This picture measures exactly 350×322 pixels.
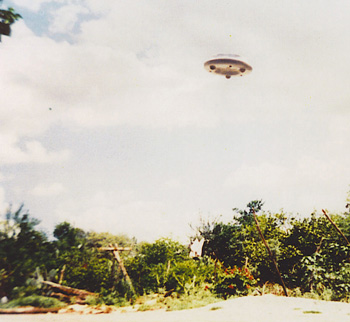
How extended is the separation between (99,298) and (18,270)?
1.94m

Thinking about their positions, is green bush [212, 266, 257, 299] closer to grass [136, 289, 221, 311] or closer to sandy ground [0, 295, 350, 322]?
grass [136, 289, 221, 311]

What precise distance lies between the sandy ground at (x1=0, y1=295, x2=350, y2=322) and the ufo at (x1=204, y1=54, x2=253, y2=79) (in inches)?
197

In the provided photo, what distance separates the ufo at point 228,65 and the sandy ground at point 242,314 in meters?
5.01

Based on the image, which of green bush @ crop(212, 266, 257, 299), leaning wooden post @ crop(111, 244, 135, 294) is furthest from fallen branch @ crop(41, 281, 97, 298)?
green bush @ crop(212, 266, 257, 299)

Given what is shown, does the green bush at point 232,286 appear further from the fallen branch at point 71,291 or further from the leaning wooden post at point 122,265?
the fallen branch at point 71,291

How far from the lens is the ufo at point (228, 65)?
619 centimetres

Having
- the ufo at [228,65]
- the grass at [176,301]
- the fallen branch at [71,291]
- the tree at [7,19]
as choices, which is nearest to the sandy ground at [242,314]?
the grass at [176,301]

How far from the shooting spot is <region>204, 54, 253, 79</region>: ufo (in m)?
6.19

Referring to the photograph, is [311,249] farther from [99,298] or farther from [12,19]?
[12,19]

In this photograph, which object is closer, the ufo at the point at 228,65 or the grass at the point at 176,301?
the ufo at the point at 228,65

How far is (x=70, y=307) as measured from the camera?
615 cm

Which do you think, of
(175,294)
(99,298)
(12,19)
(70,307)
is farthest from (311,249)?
(12,19)

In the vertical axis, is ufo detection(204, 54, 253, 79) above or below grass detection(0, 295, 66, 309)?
above

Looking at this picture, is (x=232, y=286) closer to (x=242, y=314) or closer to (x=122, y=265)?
(x=242, y=314)
